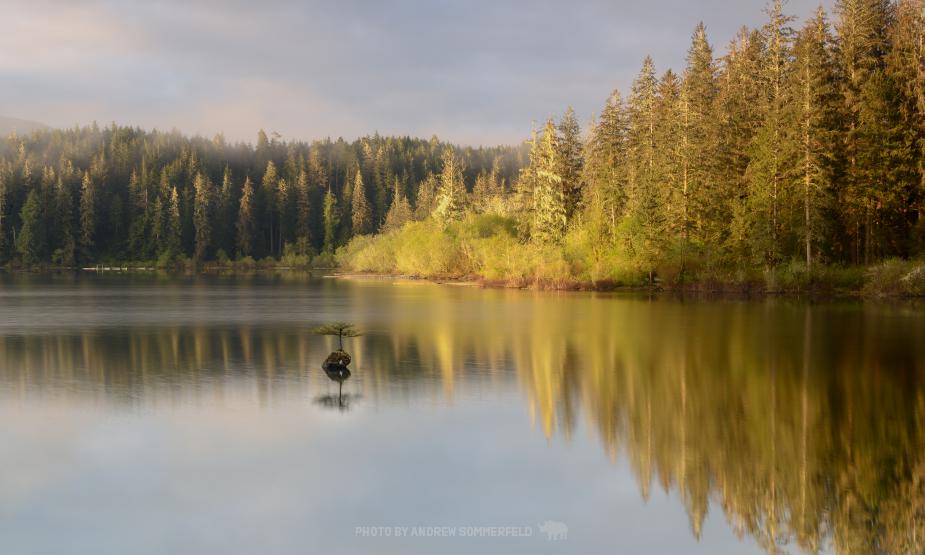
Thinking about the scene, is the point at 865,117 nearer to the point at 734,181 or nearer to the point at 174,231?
the point at 734,181

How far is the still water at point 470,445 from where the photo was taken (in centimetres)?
1102

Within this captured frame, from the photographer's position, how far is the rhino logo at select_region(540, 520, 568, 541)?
10864mm

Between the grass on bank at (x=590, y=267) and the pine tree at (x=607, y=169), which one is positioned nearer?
the grass on bank at (x=590, y=267)

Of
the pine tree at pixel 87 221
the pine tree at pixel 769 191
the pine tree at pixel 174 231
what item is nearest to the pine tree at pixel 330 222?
the pine tree at pixel 174 231

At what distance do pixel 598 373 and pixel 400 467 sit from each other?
1039cm

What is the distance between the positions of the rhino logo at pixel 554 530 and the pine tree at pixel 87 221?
165 metres

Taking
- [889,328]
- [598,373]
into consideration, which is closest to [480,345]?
[598,373]

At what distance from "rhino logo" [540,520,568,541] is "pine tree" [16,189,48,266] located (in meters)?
161

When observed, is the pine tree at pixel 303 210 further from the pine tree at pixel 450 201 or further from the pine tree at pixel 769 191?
the pine tree at pixel 769 191

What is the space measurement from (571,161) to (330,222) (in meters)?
83.5

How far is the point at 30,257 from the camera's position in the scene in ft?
497

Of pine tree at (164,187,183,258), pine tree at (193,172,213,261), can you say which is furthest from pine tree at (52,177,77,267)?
pine tree at (193,172,213,261)

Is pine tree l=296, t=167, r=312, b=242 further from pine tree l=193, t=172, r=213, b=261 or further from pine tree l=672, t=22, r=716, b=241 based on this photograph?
pine tree l=672, t=22, r=716, b=241

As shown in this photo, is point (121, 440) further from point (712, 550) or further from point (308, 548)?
point (712, 550)
